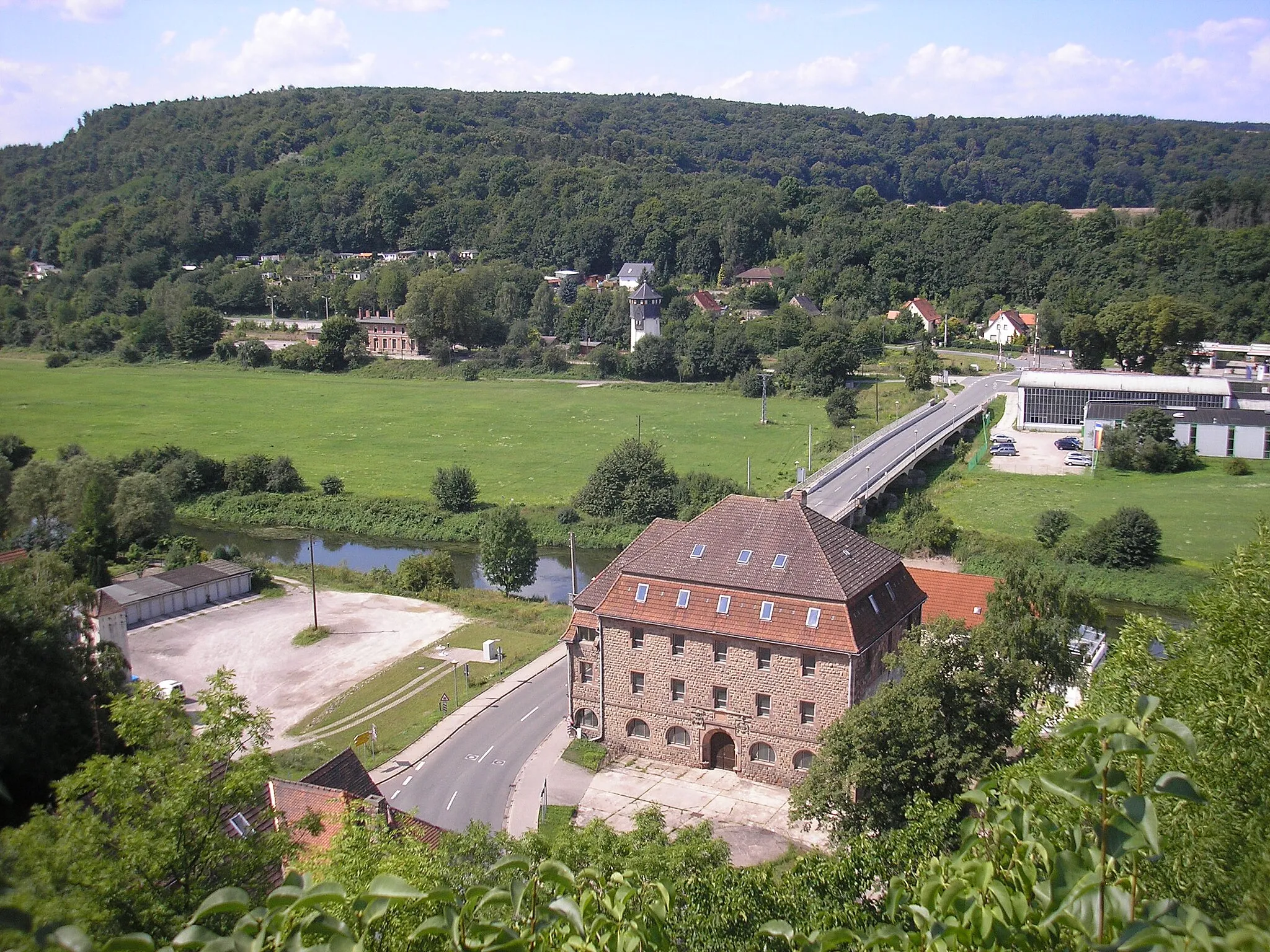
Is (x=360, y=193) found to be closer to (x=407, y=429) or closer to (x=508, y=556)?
(x=407, y=429)

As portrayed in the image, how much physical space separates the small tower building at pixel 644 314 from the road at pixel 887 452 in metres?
31.6

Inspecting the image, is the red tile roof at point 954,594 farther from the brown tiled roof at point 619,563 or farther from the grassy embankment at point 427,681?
the grassy embankment at point 427,681

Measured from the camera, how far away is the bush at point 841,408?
72.5 metres

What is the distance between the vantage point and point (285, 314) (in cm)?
12625

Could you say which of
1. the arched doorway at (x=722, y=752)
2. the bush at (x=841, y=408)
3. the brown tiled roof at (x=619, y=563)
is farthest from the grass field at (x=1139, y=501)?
the arched doorway at (x=722, y=752)

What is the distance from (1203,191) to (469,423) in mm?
89417

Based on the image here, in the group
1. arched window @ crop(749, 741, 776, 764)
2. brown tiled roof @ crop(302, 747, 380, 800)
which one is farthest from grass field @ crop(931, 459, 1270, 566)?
brown tiled roof @ crop(302, 747, 380, 800)

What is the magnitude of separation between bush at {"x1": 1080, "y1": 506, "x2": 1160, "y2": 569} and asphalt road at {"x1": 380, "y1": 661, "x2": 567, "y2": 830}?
2471 centimetres

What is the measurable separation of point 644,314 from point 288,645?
2800 inches

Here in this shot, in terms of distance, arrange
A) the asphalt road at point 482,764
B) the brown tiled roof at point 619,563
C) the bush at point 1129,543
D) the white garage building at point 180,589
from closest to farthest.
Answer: the asphalt road at point 482,764
the brown tiled roof at point 619,563
the white garage building at point 180,589
the bush at point 1129,543

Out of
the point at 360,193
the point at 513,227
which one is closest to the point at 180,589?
the point at 513,227

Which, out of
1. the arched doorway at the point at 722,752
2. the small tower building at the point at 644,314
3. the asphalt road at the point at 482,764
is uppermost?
the small tower building at the point at 644,314

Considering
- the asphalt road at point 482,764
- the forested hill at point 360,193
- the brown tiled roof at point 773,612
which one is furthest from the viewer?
the forested hill at point 360,193

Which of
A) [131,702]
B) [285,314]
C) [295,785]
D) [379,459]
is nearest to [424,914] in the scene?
[131,702]
